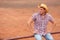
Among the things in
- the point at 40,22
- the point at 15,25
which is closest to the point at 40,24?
the point at 40,22

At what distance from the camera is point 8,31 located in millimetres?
7441

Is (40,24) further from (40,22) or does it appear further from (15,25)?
(15,25)

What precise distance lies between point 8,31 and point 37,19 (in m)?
3.01

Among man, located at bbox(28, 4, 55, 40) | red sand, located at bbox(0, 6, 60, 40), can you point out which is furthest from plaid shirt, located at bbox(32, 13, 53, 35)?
red sand, located at bbox(0, 6, 60, 40)

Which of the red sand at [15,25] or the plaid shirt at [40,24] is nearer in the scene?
the plaid shirt at [40,24]

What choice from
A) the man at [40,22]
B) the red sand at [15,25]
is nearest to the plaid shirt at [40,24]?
the man at [40,22]

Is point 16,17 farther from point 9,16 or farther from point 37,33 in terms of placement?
point 37,33

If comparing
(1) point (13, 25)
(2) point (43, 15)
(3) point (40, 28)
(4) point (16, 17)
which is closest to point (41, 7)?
(2) point (43, 15)

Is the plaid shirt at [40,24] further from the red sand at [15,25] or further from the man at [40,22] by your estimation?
the red sand at [15,25]

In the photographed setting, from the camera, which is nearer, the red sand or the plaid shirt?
the plaid shirt

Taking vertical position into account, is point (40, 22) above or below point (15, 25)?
below

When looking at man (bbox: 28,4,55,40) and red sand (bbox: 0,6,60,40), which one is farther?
red sand (bbox: 0,6,60,40)

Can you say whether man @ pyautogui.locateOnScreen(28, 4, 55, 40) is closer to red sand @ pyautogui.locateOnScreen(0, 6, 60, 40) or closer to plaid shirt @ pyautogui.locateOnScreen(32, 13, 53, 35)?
plaid shirt @ pyautogui.locateOnScreen(32, 13, 53, 35)

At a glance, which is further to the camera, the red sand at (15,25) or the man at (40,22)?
the red sand at (15,25)
